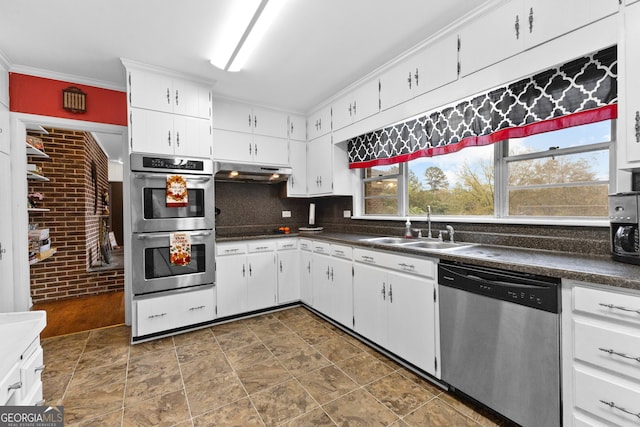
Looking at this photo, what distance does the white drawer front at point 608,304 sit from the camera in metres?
1.18

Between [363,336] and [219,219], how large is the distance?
225 centimetres

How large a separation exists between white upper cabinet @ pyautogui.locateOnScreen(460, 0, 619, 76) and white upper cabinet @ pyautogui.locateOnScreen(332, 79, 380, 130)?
93cm

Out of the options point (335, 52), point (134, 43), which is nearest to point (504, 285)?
point (335, 52)

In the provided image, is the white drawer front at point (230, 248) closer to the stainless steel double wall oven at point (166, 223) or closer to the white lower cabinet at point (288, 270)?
the stainless steel double wall oven at point (166, 223)

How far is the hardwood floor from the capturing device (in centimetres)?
305

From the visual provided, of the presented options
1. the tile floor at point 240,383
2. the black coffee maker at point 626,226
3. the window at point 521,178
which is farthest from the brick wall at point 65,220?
the black coffee maker at point 626,226

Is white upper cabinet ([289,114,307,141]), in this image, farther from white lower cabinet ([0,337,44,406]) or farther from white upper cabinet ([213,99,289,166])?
white lower cabinet ([0,337,44,406])

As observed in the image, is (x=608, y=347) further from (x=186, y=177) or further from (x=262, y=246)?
(x=186, y=177)

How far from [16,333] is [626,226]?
2.86 meters

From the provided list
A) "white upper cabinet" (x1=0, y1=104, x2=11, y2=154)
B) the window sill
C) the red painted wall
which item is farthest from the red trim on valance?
"white upper cabinet" (x1=0, y1=104, x2=11, y2=154)

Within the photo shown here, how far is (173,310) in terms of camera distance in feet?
9.48

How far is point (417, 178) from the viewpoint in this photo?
10.2ft

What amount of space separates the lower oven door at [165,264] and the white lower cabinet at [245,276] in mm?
150

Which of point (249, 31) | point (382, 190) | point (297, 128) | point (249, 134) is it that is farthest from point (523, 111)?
point (249, 134)
